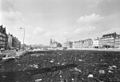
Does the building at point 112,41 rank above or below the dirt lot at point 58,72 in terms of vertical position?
above

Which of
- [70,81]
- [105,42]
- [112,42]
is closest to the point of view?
[70,81]

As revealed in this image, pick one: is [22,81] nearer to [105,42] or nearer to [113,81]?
[113,81]

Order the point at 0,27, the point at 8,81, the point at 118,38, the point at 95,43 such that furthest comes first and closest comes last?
1. the point at 95,43
2. the point at 118,38
3. the point at 0,27
4. the point at 8,81

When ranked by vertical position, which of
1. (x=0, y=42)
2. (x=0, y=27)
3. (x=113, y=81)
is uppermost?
(x=0, y=27)

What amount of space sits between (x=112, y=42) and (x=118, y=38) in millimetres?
12484

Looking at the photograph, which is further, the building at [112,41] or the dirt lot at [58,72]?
the building at [112,41]

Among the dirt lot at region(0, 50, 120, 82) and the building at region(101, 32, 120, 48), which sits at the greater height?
the building at region(101, 32, 120, 48)

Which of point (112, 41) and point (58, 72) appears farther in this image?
point (112, 41)

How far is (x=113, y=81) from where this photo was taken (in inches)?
594

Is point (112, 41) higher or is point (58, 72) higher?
point (112, 41)

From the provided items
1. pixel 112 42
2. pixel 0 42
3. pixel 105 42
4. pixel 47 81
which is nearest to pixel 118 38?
pixel 112 42

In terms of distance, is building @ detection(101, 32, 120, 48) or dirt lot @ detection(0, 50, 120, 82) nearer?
dirt lot @ detection(0, 50, 120, 82)

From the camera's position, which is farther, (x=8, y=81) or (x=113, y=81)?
(x=113, y=81)

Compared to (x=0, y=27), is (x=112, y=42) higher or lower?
lower
